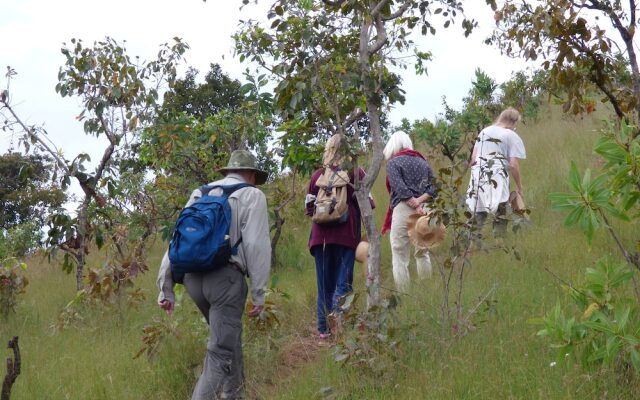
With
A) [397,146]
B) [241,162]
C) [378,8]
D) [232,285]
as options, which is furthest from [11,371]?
[397,146]

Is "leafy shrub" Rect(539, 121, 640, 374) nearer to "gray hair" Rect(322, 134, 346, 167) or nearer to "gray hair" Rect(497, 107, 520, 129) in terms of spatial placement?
"gray hair" Rect(322, 134, 346, 167)

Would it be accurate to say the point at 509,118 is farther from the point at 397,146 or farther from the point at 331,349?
the point at 331,349

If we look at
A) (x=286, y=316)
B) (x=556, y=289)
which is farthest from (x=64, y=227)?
(x=556, y=289)

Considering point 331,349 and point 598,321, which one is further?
point 331,349

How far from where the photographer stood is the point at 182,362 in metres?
7.16

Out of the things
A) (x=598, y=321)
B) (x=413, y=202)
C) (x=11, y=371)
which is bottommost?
(x=11, y=371)

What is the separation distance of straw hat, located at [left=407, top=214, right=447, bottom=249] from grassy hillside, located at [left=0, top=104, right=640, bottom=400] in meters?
0.40

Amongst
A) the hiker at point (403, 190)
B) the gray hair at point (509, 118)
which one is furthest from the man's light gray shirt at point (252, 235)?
the gray hair at point (509, 118)

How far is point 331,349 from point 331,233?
50.5 inches

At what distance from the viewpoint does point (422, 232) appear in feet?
25.8

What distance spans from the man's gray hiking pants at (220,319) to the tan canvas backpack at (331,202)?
1.40 meters

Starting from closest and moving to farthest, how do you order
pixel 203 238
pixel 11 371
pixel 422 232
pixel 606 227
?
pixel 606 227 < pixel 11 371 < pixel 203 238 < pixel 422 232

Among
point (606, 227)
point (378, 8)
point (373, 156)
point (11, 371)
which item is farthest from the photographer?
point (378, 8)

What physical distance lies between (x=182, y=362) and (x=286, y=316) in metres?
1.34
